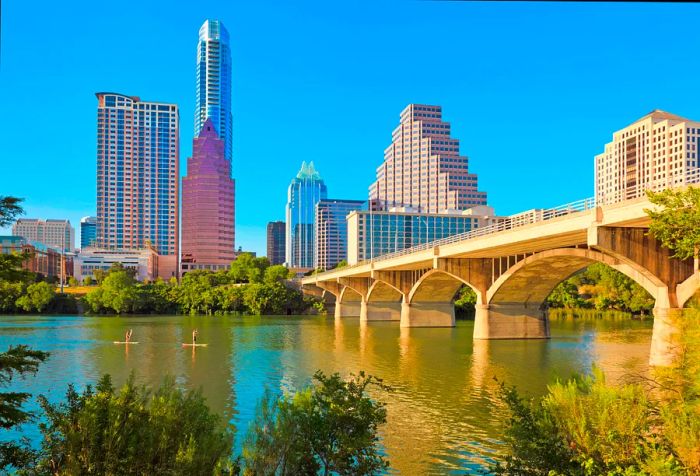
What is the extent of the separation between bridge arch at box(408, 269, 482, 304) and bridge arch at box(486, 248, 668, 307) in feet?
38.8

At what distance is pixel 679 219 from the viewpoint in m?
25.7

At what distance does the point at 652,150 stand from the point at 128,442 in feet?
620

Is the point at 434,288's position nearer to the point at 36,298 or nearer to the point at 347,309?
the point at 347,309

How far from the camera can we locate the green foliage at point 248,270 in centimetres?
14612

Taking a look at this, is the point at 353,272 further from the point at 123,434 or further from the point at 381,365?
the point at 123,434

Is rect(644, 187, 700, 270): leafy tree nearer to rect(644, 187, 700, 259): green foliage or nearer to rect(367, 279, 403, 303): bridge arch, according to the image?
rect(644, 187, 700, 259): green foliage

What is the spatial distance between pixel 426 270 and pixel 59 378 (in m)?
50.3

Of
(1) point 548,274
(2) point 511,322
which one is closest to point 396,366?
(1) point 548,274

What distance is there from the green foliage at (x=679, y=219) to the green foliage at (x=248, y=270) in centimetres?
12279

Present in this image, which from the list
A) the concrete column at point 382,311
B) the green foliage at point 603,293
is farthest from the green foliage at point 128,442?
the concrete column at point 382,311

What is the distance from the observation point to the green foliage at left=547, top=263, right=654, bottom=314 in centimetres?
9296

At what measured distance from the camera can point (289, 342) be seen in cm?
6041

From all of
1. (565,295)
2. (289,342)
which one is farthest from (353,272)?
(565,295)

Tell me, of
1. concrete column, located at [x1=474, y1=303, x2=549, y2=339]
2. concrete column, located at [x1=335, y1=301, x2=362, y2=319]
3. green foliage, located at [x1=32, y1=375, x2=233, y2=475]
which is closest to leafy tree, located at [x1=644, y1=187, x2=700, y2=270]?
green foliage, located at [x1=32, y1=375, x2=233, y2=475]
